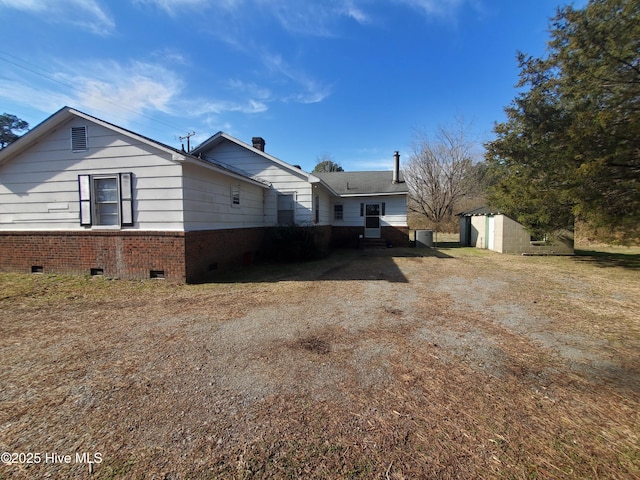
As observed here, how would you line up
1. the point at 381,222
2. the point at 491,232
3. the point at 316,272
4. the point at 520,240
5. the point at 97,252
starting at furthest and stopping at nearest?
the point at 381,222
the point at 491,232
the point at 520,240
the point at 316,272
the point at 97,252

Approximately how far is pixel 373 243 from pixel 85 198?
1304 cm

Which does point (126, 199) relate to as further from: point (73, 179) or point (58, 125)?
point (58, 125)

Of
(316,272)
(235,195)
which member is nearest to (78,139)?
(235,195)

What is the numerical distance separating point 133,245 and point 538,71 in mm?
15352

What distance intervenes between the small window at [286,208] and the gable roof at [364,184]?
3.56m

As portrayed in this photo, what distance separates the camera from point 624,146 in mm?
6863

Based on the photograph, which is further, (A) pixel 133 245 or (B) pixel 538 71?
(B) pixel 538 71

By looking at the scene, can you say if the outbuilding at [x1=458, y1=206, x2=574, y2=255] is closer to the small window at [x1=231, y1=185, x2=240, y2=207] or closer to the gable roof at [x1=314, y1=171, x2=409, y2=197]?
the gable roof at [x1=314, y1=171, x2=409, y2=197]

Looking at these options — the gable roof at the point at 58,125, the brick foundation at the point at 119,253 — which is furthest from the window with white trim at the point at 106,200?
the gable roof at the point at 58,125

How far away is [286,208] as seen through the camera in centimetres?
1201

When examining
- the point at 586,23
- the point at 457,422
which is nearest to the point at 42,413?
the point at 457,422

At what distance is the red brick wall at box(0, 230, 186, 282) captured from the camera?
23.2 ft

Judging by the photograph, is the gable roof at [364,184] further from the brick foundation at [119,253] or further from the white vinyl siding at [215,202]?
the brick foundation at [119,253]

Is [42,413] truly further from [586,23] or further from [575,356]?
[586,23]
